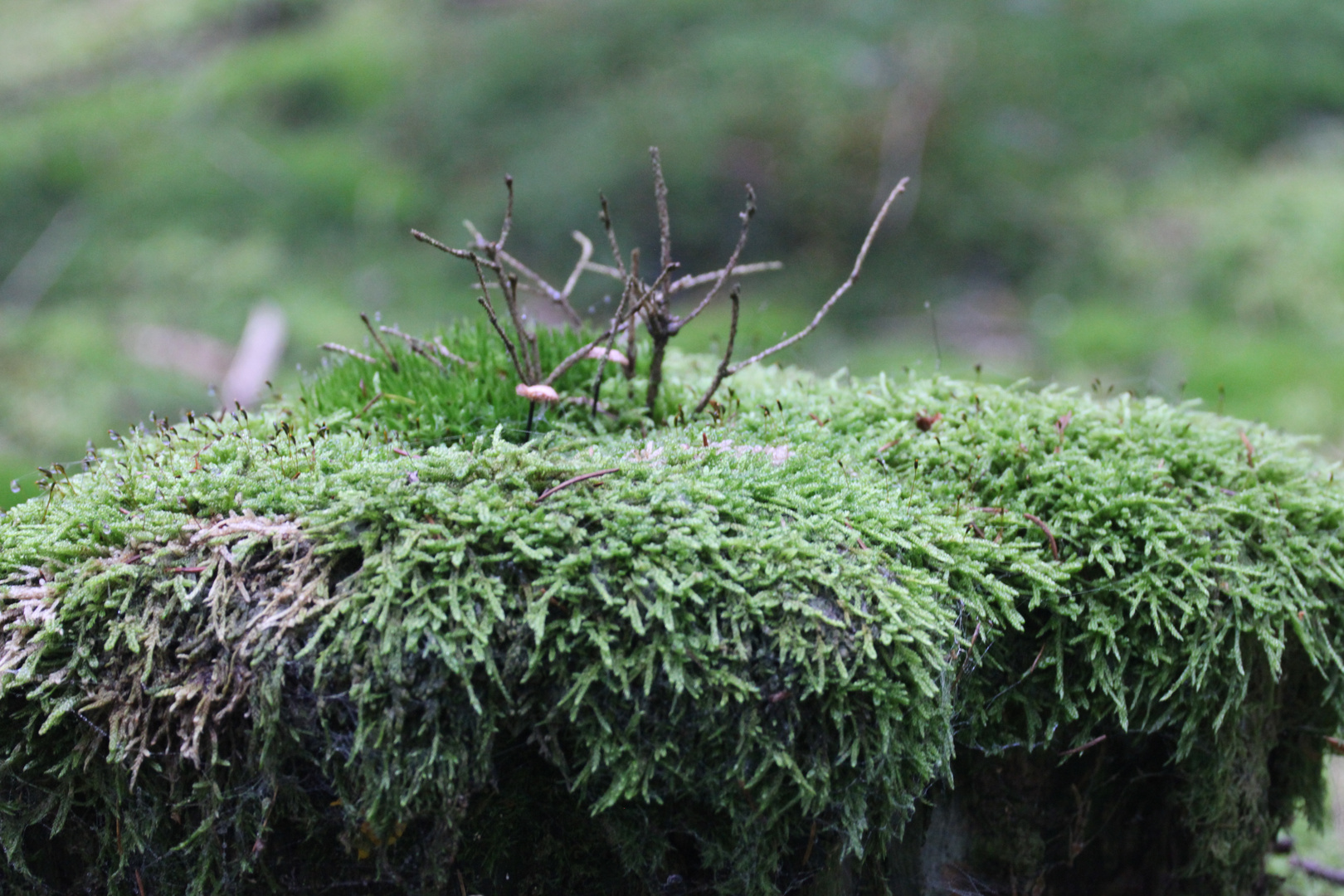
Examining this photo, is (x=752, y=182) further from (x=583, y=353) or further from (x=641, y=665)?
(x=641, y=665)

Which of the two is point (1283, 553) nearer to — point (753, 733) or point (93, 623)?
point (753, 733)

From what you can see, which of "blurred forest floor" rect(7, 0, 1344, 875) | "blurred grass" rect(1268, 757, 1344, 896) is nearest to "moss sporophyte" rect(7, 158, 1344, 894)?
"blurred grass" rect(1268, 757, 1344, 896)

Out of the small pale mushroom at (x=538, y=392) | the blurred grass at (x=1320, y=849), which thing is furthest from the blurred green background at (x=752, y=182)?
the small pale mushroom at (x=538, y=392)

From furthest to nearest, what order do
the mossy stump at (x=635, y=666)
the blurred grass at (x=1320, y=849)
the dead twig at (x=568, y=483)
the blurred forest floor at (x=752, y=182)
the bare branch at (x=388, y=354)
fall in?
the blurred forest floor at (x=752, y=182) < the blurred grass at (x=1320, y=849) < the bare branch at (x=388, y=354) < the dead twig at (x=568, y=483) < the mossy stump at (x=635, y=666)

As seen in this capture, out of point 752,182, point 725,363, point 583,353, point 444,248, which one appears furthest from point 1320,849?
point 752,182

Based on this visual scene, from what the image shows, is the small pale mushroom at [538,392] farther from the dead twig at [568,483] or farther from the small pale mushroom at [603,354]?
the dead twig at [568,483]

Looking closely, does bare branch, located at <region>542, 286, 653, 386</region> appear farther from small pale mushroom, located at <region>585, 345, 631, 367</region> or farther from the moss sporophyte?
the moss sporophyte
